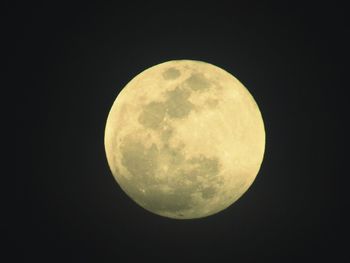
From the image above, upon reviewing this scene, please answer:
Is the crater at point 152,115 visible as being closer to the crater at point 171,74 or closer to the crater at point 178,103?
the crater at point 178,103

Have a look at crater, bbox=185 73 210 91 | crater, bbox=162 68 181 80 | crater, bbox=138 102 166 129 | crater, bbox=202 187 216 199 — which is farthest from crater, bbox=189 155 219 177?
crater, bbox=162 68 181 80

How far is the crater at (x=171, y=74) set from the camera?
543 cm

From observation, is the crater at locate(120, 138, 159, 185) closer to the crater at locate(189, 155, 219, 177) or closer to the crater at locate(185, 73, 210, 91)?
the crater at locate(189, 155, 219, 177)

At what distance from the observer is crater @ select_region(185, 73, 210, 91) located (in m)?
5.27

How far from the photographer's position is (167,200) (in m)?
5.27

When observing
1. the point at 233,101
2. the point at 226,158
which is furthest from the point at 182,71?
the point at 226,158

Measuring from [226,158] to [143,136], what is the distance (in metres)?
1.05

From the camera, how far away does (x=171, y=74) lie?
5.48m

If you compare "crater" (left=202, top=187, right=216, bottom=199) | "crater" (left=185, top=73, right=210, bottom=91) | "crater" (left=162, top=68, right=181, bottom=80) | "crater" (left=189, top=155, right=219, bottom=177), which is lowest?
"crater" (left=202, top=187, right=216, bottom=199)

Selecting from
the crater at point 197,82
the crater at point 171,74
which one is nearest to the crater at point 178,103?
the crater at point 197,82

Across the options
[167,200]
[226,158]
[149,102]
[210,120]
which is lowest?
[167,200]

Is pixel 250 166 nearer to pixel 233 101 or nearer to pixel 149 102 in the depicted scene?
pixel 233 101

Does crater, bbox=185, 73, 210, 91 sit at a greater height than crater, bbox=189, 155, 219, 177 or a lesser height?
greater

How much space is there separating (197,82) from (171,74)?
379 millimetres
